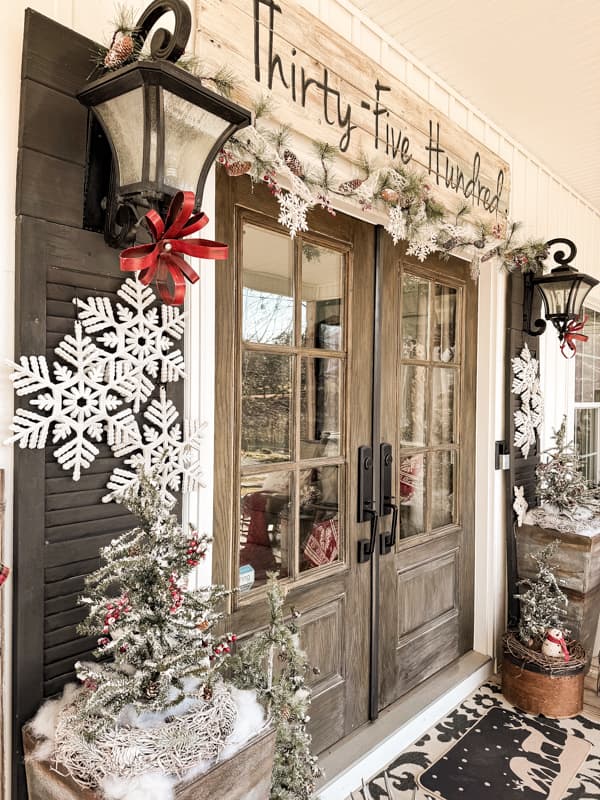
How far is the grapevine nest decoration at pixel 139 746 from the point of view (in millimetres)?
981

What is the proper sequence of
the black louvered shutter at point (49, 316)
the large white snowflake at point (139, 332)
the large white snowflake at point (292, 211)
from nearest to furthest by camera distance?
the black louvered shutter at point (49, 316) → the large white snowflake at point (139, 332) → the large white snowflake at point (292, 211)

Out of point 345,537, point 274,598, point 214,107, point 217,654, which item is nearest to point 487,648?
point 345,537

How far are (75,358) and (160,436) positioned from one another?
11.5 inches

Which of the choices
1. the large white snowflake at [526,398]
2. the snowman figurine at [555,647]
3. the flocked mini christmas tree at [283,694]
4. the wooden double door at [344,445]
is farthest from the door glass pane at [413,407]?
the flocked mini christmas tree at [283,694]

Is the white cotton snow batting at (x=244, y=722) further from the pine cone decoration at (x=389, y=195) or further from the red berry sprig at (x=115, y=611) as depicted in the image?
the pine cone decoration at (x=389, y=195)

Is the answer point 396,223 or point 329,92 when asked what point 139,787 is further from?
point 329,92

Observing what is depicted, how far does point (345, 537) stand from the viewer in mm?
2211

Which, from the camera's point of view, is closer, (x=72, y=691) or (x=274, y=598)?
(x=72, y=691)

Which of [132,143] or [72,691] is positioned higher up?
[132,143]

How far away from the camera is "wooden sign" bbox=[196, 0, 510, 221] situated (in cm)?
158

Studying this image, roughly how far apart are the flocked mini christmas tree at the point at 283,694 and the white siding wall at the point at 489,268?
0.38 metres

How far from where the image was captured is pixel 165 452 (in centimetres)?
143

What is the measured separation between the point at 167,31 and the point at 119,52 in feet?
0.37

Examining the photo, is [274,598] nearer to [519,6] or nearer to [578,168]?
[519,6]
